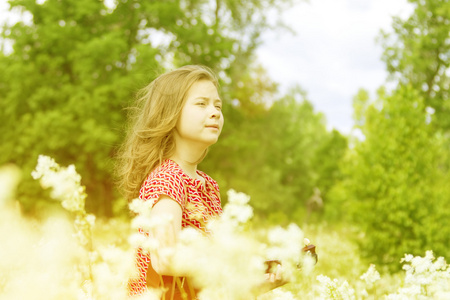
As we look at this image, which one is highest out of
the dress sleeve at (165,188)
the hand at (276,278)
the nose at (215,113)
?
the nose at (215,113)

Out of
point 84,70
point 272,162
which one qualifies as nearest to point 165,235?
point 84,70

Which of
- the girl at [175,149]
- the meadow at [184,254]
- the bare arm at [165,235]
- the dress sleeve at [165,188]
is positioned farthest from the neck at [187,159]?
the meadow at [184,254]

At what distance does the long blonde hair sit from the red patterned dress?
0.67ft

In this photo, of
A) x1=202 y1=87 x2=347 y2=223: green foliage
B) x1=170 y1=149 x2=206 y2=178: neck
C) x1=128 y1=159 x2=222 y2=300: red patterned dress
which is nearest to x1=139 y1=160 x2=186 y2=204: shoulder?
x1=128 y1=159 x2=222 y2=300: red patterned dress

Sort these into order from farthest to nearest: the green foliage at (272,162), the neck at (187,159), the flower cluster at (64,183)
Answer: the green foliage at (272,162), the neck at (187,159), the flower cluster at (64,183)

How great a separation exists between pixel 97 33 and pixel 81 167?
506 centimetres

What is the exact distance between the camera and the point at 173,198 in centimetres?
273

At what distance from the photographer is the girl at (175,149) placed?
2.86 metres

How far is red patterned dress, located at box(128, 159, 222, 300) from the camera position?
2711 mm

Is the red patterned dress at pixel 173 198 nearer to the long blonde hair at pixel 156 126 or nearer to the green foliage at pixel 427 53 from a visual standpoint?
the long blonde hair at pixel 156 126

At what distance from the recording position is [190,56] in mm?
19531

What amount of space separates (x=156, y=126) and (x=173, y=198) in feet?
2.82

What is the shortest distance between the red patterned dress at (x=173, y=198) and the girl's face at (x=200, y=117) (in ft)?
0.69

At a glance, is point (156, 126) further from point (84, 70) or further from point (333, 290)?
point (84, 70)
